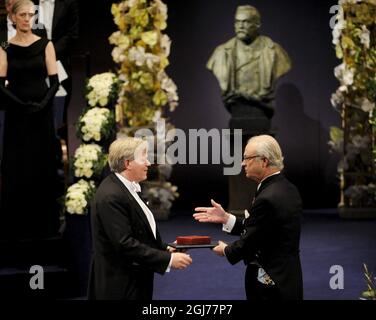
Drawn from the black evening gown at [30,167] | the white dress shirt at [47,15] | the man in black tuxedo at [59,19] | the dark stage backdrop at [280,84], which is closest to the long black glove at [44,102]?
the black evening gown at [30,167]

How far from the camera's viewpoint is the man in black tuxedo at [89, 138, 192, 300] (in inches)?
163

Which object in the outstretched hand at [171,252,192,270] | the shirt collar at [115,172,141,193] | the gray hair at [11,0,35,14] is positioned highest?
the gray hair at [11,0,35,14]

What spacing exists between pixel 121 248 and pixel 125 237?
50 millimetres

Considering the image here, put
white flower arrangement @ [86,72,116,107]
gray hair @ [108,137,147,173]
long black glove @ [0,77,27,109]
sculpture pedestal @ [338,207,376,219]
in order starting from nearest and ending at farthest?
gray hair @ [108,137,147,173], long black glove @ [0,77,27,109], white flower arrangement @ [86,72,116,107], sculpture pedestal @ [338,207,376,219]

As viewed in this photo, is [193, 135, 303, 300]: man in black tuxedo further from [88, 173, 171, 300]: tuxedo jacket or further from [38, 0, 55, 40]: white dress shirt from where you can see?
[38, 0, 55, 40]: white dress shirt

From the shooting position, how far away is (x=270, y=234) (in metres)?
4.21

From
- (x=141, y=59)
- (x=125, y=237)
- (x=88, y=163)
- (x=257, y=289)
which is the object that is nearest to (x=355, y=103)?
(x=141, y=59)

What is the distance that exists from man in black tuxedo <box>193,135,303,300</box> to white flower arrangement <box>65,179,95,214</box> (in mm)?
2420

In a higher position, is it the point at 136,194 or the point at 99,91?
the point at 99,91

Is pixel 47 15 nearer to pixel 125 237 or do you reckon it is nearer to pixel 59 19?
pixel 59 19

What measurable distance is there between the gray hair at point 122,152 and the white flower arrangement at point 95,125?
8.35 ft

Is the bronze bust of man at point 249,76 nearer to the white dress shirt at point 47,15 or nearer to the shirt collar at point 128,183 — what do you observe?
the white dress shirt at point 47,15

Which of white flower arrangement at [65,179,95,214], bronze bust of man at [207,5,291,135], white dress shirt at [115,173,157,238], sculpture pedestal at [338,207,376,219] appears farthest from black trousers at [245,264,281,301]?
sculpture pedestal at [338,207,376,219]
